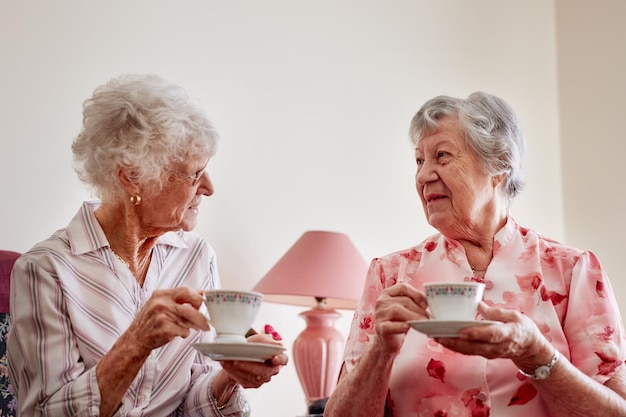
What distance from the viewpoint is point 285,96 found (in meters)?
3.25

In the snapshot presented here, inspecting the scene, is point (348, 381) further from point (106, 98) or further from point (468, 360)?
point (106, 98)

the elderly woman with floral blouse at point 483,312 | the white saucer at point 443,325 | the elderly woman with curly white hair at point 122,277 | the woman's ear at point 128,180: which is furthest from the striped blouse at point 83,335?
the white saucer at point 443,325

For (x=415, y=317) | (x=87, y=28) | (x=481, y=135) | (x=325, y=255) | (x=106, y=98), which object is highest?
(x=87, y=28)

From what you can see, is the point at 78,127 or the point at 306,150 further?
the point at 306,150

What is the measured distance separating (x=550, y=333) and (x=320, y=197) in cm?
170

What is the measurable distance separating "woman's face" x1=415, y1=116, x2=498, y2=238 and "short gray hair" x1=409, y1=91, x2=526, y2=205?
0.7 inches

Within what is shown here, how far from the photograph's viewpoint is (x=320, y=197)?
328 centimetres

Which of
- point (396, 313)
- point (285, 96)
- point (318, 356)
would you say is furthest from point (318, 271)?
point (396, 313)

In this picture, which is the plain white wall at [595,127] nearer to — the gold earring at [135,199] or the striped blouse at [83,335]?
the striped blouse at [83,335]

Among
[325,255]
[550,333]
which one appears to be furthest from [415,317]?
[325,255]

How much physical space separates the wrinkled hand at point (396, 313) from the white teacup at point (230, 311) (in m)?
0.24

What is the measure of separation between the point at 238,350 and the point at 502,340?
454 millimetres

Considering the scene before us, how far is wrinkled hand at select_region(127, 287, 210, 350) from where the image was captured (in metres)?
1.46

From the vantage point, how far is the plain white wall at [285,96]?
8.30 feet
